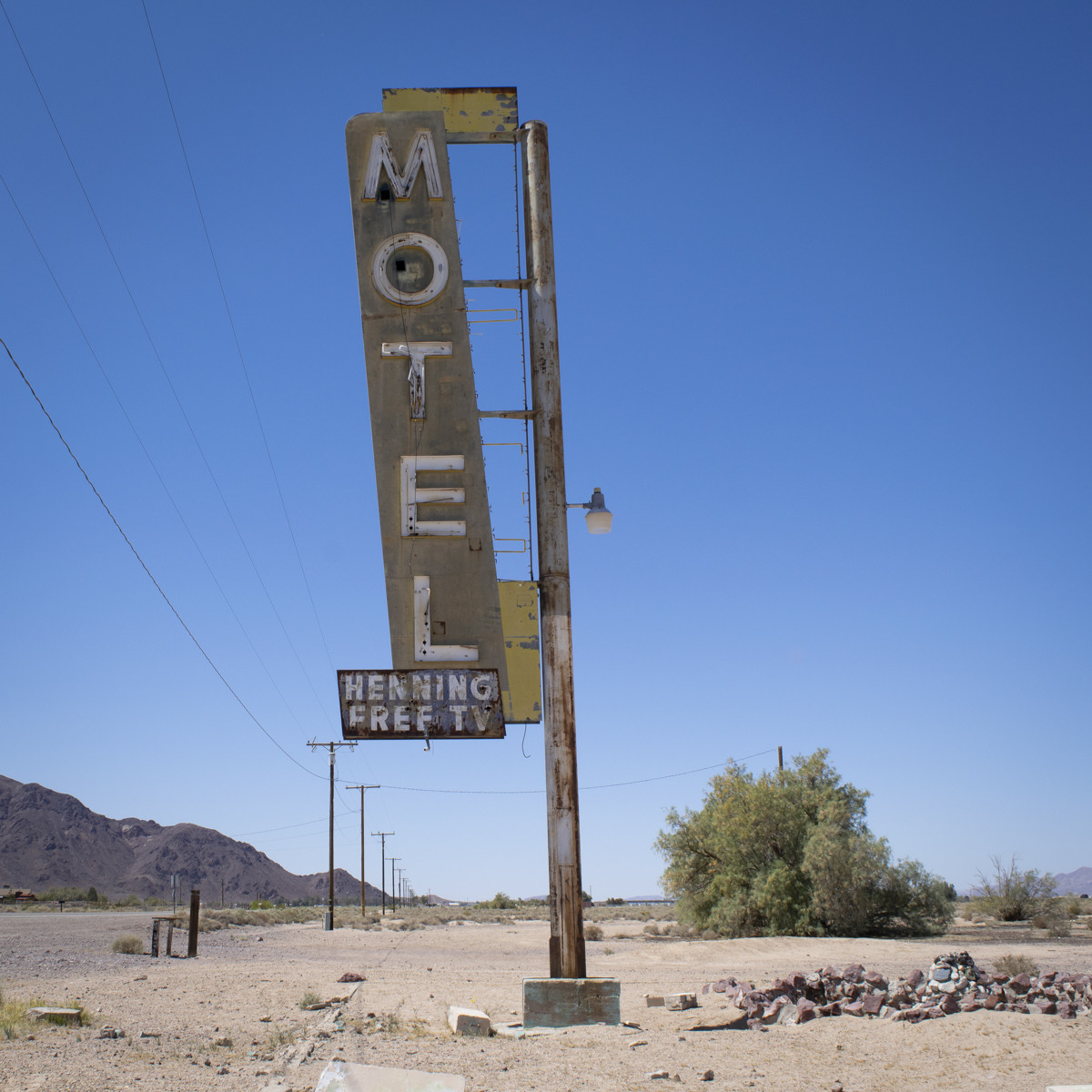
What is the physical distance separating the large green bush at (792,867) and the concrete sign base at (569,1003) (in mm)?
23292

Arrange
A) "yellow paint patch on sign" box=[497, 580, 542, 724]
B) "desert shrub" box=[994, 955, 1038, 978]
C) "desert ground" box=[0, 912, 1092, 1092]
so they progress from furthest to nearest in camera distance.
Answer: "desert shrub" box=[994, 955, 1038, 978]
"yellow paint patch on sign" box=[497, 580, 542, 724]
"desert ground" box=[0, 912, 1092, 1092]

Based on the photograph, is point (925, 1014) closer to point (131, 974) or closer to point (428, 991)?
point (428, 991)

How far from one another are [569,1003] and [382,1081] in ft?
9.12

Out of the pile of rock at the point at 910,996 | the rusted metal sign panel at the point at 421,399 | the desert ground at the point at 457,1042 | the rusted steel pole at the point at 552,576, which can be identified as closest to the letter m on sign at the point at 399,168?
the rusted metal sign panel at the point at 421,399

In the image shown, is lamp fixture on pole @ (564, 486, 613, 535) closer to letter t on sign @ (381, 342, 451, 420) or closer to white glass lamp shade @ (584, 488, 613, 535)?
white glass lamp shade @ (584, 488, 613, 535)

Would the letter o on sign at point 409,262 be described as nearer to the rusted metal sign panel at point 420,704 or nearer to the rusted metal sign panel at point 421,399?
the rusted metal sign panel at point 421,399

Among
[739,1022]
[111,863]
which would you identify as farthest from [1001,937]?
[111,863]

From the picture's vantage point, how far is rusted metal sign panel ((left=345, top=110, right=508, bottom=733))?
1080 cm

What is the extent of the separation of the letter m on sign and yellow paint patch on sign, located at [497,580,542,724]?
4.64 meters

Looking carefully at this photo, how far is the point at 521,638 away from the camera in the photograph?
10.6m

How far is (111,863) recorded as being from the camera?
16488 cm

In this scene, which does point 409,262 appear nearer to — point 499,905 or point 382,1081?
point 382,1081

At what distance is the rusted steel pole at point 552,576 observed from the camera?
30.2 feet

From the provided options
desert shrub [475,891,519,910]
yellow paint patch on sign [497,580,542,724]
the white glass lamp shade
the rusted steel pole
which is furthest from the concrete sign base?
desert shrub [475,891,519,910]
